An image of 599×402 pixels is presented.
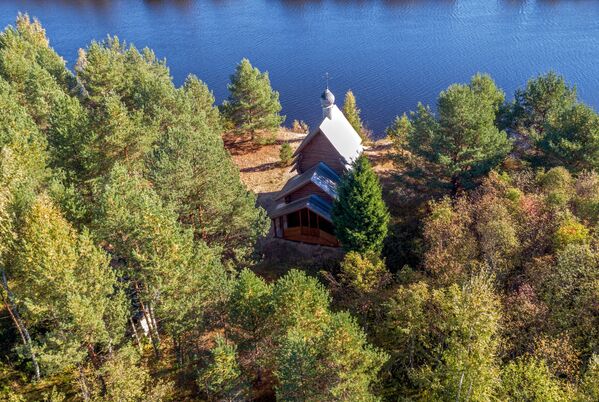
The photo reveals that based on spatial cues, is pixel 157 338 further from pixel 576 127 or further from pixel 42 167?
pixel 576 127

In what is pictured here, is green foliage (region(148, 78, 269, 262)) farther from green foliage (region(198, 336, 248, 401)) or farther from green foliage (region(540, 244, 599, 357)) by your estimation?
green foliage (region(540, 244, 599, 357))

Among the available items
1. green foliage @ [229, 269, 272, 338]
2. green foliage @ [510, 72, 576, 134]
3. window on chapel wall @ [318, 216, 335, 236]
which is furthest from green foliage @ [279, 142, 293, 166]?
green foliage @ [229, 269, 272, 338]

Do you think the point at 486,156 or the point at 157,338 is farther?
the point at 486,156

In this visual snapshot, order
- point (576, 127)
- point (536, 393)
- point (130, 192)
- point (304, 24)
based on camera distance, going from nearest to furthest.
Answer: point (536, 393), point (130, 192), point (576, 127), point (304, 24)

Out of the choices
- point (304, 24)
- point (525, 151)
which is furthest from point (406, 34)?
point (525, 151)

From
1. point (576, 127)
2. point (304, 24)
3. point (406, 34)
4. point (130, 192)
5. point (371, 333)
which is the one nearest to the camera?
point (130, 192)

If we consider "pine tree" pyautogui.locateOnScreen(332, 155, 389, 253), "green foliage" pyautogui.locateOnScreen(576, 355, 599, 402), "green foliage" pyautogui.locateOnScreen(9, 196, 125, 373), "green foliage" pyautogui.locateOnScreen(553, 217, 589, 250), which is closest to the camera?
"green foliage" pyautogui.locateOnScreen(576, 355, 599, 402)

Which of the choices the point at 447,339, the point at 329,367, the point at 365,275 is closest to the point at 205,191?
the point at 365,275
